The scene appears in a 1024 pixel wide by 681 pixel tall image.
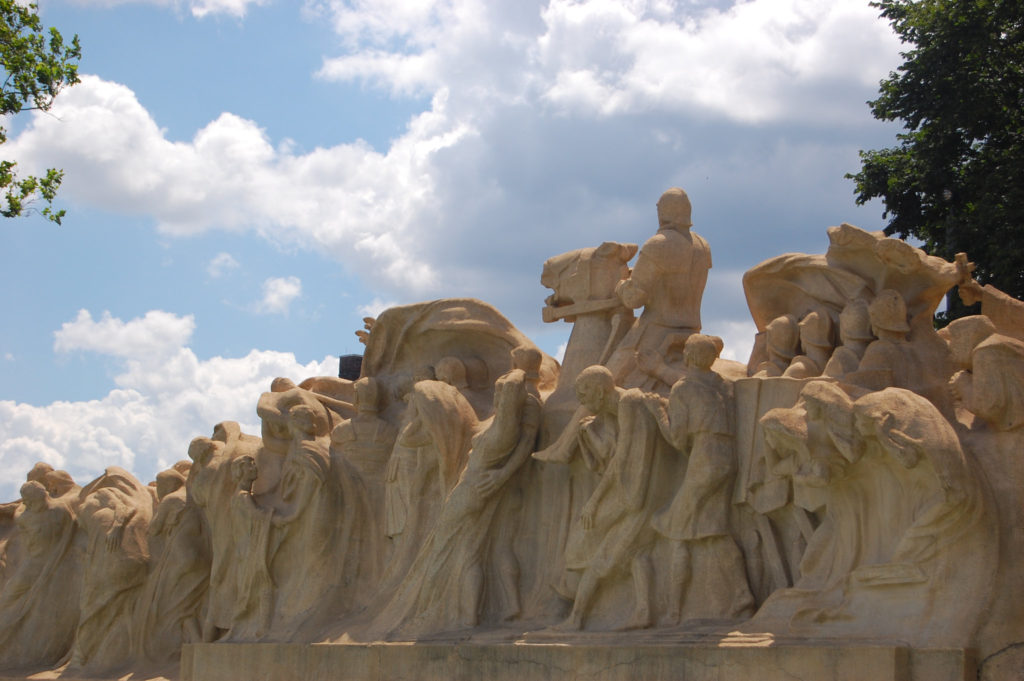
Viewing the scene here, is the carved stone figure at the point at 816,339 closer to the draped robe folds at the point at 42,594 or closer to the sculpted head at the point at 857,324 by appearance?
the sculpted head at the point at 857,324

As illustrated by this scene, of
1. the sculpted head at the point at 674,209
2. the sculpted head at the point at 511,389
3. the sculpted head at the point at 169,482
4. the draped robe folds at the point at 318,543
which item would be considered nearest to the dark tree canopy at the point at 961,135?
the sculpted head at the point at 674,209

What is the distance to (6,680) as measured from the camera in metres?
14.6

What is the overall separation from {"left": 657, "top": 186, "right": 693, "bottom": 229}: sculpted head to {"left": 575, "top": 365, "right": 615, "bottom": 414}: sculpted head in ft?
5.28

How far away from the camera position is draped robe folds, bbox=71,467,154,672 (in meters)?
14.1

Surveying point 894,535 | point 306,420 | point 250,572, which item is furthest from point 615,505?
point 250,572

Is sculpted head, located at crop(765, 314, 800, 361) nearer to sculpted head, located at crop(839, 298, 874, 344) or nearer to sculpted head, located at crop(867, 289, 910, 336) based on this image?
sculpted head, located at crop(839, 298, 874, 344)

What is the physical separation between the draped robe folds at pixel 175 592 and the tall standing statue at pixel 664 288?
449 cm

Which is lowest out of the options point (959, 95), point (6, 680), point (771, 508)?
point (6, 680)

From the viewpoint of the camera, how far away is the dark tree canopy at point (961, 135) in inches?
653

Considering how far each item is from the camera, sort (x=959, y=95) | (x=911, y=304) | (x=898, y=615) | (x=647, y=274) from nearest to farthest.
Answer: (x=898, y=615)
(x=911, y=304)
(x=647, y=274)
(x=959, y=95)

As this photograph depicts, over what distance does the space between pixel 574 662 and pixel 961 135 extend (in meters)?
9.50

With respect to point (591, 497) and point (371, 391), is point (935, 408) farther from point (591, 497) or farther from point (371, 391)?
point (371, 391)

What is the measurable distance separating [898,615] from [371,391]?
18.0ft

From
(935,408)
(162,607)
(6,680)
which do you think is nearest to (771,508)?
(935,408)
